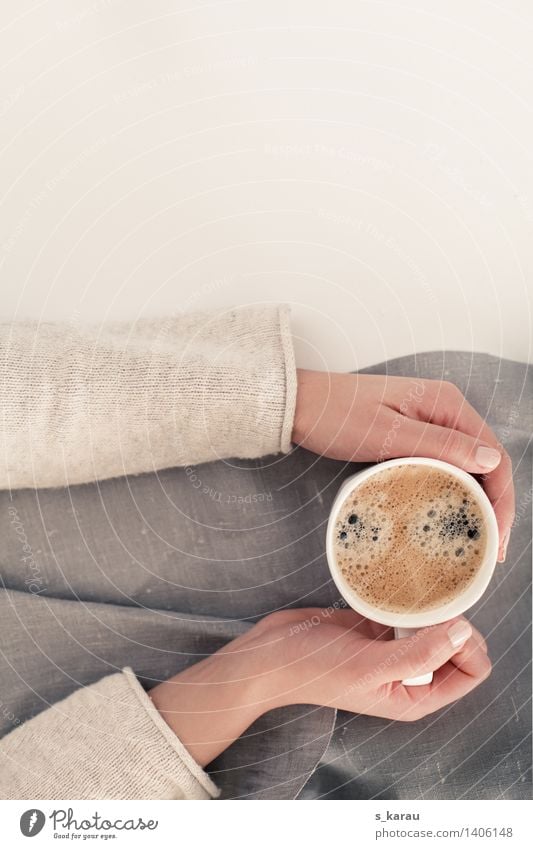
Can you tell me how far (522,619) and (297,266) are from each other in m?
0.33

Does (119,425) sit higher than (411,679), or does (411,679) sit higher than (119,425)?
(119,425)

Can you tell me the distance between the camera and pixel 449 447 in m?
0.46

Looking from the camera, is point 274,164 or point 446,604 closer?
point 446,604

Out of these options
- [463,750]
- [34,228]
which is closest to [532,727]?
[463,750]

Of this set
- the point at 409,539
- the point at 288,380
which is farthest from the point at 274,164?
the point at 409,539

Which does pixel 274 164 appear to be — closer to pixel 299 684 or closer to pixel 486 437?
pixel 486 437

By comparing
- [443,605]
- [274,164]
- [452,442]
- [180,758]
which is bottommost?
[180,758]

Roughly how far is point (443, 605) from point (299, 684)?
0.12m

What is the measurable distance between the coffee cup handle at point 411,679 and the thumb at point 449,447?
110 millimetres

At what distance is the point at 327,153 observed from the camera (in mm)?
587

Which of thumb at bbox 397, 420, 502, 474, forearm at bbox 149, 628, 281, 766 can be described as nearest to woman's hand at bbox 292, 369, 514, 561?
thumb at bbox 397, 420, 502, 474

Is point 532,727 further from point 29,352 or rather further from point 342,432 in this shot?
point 29,352

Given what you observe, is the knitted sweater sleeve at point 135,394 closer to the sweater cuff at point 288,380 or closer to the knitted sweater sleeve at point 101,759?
the sweater cuff at point 288,380

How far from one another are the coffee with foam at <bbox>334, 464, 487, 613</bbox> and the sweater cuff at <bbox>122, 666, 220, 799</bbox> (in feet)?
0.53
